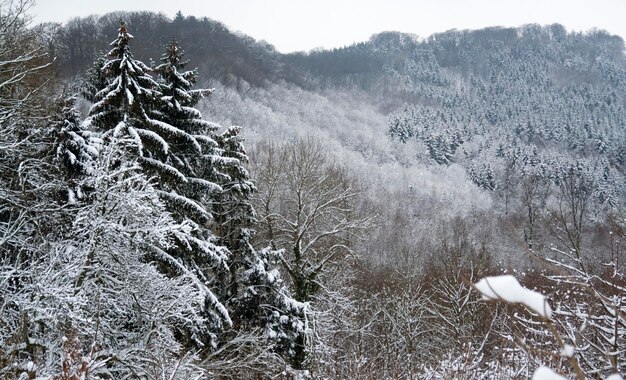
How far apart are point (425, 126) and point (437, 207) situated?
5044cm

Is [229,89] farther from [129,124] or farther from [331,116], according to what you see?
[129,124]

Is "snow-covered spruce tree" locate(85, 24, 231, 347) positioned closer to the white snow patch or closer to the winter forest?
the winter forest

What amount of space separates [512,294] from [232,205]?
609 inches

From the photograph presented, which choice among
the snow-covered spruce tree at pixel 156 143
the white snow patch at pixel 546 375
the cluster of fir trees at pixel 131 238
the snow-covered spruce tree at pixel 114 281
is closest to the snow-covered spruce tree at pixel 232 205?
the cluster of fir trees at pixel 131 238

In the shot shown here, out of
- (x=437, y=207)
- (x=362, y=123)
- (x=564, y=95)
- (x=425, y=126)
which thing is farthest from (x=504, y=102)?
→ (x=437, y=207)

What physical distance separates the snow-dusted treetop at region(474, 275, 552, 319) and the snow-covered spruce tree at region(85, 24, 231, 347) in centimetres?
1138

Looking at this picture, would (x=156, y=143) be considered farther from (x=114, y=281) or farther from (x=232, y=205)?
(x=232, y=205)

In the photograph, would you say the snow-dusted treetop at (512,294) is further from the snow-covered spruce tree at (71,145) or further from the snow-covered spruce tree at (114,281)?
the snow-covered spruce tree at (71,145)

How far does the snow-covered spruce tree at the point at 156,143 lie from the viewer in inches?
474

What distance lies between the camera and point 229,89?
100 metres

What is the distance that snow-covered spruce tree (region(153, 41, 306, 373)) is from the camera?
45.6 ft

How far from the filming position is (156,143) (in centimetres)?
1229

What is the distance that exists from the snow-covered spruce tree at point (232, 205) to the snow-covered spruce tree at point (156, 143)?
1.96 ft

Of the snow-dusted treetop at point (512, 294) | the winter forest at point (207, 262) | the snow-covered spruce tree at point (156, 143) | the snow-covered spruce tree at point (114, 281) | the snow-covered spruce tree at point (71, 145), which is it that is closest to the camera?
the snow-dusted treetop at point (512, 294)
